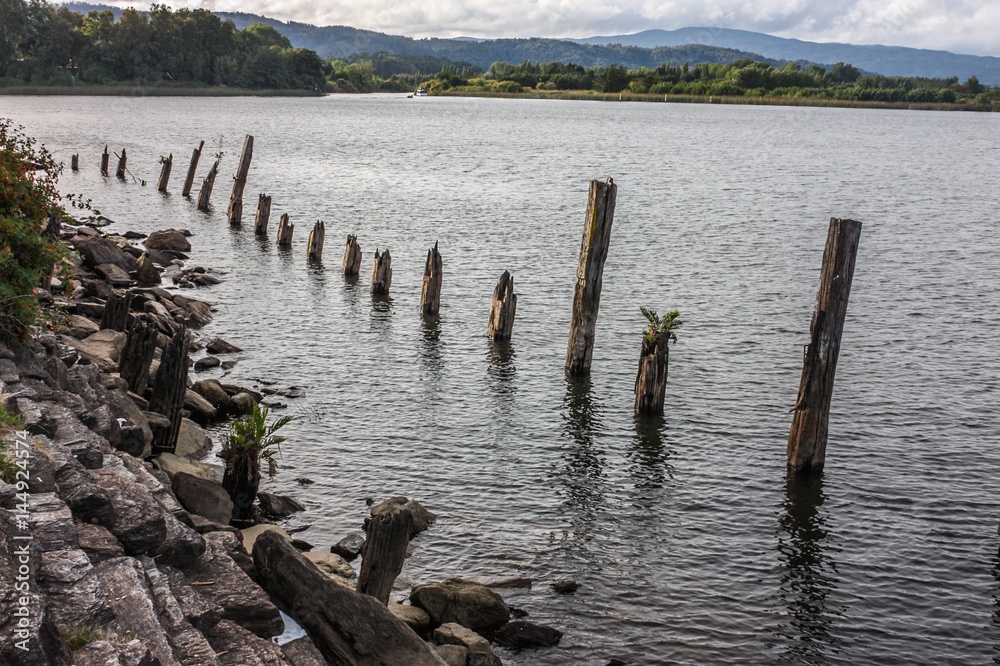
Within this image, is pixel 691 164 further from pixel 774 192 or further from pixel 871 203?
pixel 871 203

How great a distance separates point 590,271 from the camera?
783 inches

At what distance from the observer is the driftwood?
8.66 m

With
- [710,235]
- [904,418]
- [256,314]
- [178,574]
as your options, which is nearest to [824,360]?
[904,418]

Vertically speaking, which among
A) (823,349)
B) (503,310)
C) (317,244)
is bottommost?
(503,310)

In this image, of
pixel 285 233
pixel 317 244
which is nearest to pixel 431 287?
pixel 317 244

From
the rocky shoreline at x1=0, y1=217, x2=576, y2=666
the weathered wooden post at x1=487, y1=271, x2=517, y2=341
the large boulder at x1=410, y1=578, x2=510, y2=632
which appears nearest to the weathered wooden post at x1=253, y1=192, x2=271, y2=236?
the weathered wooden post at x1=487, y1=271, x2=517, y2=341

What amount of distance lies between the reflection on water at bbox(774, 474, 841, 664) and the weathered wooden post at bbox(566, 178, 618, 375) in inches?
260

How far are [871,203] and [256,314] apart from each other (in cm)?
4522

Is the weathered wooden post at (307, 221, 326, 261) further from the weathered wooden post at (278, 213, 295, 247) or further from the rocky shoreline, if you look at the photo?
the rocky shoreline

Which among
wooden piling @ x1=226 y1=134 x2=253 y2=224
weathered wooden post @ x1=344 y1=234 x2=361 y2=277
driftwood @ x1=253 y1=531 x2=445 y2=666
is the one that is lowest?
driftwood @ x1=253 y1=531 x2=445 y2=666

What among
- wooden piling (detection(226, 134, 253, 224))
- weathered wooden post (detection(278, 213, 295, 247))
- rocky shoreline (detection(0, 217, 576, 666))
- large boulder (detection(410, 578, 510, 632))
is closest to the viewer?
rocky shoreline (detection(0, 217, 576, 666))

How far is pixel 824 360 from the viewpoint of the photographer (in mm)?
15133

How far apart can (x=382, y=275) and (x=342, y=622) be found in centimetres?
2118

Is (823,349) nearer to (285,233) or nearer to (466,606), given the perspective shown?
(466,606)
